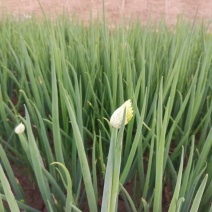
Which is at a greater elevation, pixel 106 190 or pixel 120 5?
pixel 106 190

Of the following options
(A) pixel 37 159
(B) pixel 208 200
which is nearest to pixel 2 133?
(A) pixel 37 159

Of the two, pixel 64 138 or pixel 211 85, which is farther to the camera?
pixel 211 85

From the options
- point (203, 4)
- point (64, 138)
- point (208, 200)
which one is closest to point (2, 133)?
point (64, 138)

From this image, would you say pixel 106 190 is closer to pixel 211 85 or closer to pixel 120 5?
pixel 211 85

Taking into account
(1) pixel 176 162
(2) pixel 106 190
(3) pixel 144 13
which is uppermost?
(2) pixel 106 190

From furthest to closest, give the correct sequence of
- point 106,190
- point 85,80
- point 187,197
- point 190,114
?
point 85,80 < point 190,114 < point 187,197 < point 106,190

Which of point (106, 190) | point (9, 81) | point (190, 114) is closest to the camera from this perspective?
point (106, 190)
